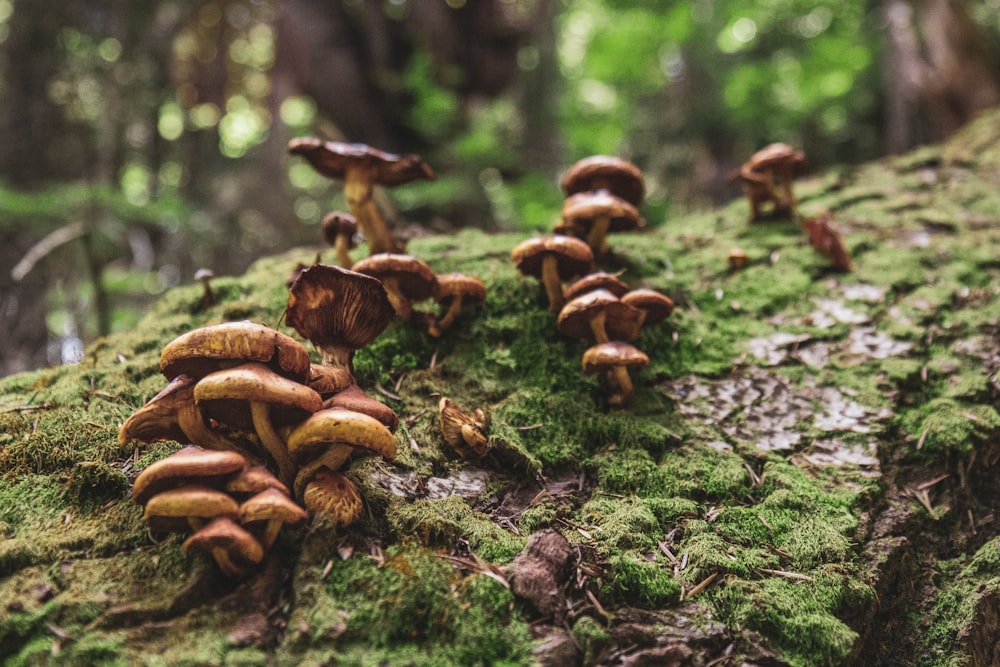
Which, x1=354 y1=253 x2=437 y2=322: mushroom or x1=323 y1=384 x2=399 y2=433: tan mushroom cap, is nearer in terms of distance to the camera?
x1=323 y1=384 x2=399 y2=433: tan mushroom cap

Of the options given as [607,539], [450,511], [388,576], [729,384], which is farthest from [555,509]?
[729,384]

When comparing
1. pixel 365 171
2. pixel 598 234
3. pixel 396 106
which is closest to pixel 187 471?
pixel 365 171

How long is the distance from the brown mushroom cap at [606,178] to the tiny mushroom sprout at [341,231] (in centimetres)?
148

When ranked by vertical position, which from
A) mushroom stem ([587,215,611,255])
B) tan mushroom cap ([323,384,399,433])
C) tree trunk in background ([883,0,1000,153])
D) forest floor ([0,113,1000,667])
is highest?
tree trunk in background ([883,0,1000,153])

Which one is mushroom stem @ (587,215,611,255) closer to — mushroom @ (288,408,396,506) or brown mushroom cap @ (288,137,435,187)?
brown mushroom cap @ (288,137,435,187)

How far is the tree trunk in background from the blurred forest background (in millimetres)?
26

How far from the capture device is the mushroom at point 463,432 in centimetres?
290

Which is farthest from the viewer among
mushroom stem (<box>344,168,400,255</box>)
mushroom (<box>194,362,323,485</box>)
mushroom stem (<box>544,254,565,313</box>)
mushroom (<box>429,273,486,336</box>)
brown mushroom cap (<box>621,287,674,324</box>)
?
mushroom stem (<box>344,168,400,255</box>)

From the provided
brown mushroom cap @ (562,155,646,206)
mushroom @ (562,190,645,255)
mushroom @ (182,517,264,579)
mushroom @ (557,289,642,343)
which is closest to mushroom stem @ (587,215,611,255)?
mushroom @ (562,190,645,255)

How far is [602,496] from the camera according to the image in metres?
2.81

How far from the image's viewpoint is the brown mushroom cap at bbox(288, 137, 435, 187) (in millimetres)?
3422

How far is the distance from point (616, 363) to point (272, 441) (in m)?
1.66

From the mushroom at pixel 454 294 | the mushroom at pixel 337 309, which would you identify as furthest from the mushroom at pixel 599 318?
the mushroom at pixel 337 309

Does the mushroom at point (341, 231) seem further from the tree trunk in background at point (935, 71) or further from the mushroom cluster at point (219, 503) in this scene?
the tree trunk in background at point (935, 71)
